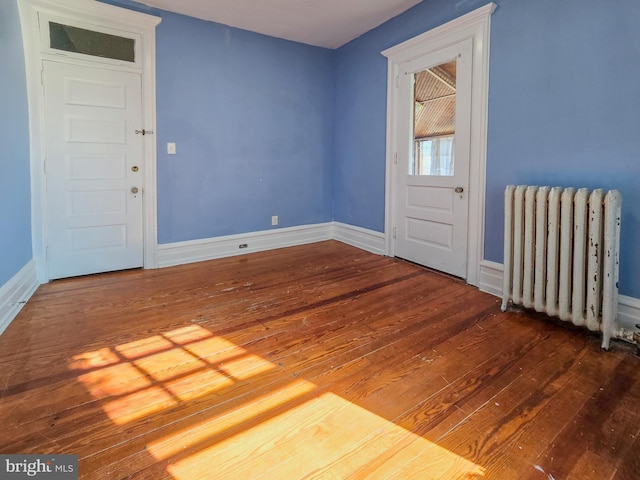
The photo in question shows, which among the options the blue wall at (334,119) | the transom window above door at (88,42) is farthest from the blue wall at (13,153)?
the transom window above door at (88,42)

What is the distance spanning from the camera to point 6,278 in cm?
249

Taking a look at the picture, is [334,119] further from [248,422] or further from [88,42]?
[248,422]

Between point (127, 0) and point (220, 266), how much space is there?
274 centimetres

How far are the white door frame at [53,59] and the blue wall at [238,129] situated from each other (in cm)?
11

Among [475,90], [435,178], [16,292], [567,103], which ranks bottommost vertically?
[16,292]

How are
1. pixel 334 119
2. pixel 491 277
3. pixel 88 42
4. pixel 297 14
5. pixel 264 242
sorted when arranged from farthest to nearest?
pixel 334 119 → pixel 264 242 → pixel 297 14 → pixel 88 42 → pixel 491 277

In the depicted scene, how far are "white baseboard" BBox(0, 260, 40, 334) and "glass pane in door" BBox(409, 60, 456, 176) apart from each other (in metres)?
3.62

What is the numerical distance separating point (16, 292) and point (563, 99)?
4195 mm

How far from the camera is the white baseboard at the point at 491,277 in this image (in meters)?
3.02

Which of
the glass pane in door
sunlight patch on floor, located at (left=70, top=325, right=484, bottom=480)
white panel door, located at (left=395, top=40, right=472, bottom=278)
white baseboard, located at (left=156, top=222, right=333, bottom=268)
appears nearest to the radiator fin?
white panel door, located at (left=395, top=40, right=472, bottom=278)

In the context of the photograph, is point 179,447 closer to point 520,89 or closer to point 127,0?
point 520,89

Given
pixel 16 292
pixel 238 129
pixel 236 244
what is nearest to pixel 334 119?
pixel 238 129

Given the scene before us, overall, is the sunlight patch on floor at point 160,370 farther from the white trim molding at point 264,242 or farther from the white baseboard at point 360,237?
the white baseboard at point 360,237

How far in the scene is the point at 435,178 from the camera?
3.61 m
